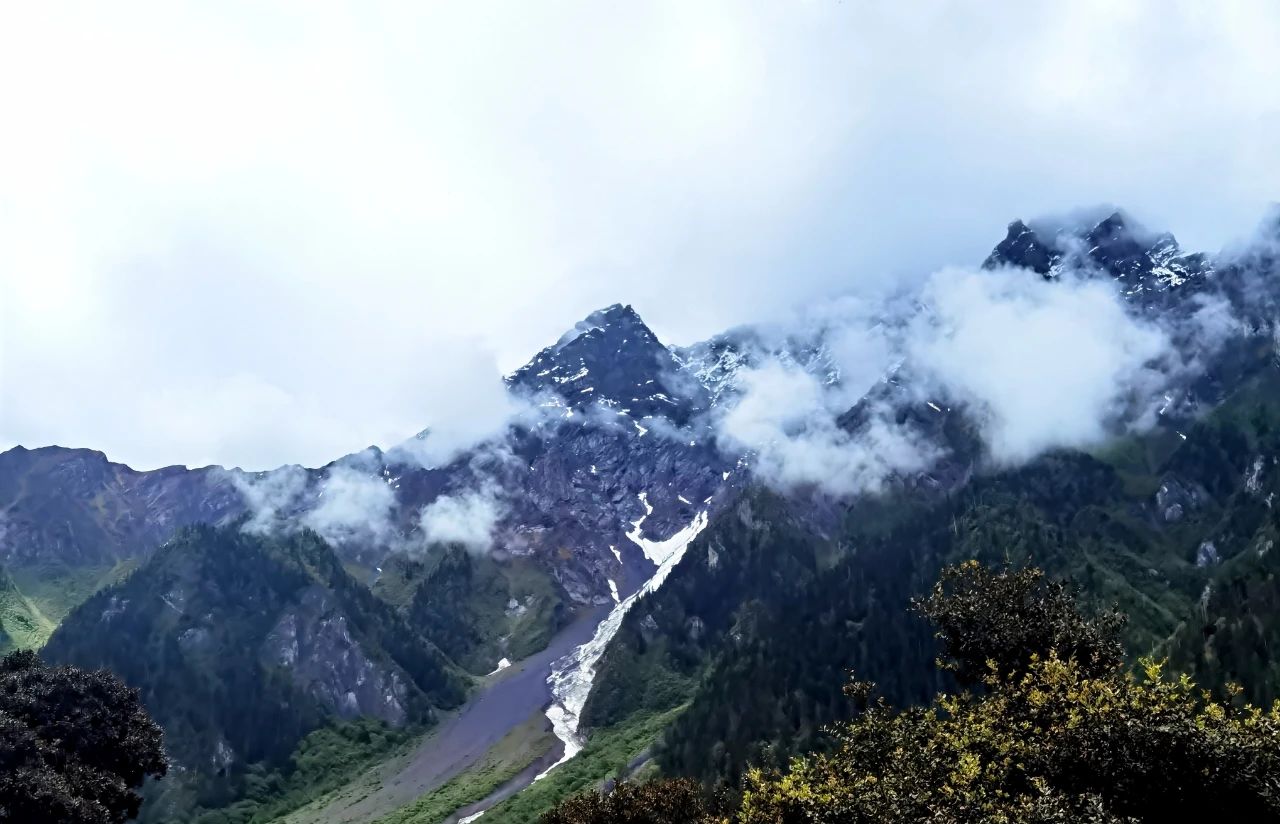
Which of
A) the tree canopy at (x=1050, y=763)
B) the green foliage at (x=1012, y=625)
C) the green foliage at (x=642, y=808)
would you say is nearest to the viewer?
the tree canopy at (x=1050, y=763)

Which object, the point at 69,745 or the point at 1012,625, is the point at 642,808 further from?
the point at 69,745

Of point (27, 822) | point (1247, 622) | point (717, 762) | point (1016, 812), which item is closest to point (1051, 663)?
point (1016, 812)

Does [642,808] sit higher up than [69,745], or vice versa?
[69,745]

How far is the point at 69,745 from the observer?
72.5 metres

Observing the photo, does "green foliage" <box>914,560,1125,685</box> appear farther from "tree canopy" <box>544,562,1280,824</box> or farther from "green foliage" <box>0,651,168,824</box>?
"green foliage" <box>0,651,168,824</box>

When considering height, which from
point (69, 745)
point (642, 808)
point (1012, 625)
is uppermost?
point (69, 745)

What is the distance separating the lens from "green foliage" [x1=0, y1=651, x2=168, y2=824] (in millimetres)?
62500

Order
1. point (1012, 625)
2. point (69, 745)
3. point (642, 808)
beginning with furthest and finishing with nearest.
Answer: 1. point (69, 745)
2. point (642, 808)
3. point (1012, 625)

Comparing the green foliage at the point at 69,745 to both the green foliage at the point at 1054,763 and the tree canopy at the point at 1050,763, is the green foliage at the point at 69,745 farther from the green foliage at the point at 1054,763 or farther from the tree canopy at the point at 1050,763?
the green foliage at the point at 1054,763

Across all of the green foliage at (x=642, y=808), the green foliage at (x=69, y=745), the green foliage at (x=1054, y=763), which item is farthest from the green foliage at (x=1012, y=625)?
the green foliage at (x=69, y=745)

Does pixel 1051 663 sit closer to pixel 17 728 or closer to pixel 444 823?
pixel 17 728

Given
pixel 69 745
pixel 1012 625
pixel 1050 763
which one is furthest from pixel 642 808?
pixel 69 745

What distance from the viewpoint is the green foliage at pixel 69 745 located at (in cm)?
6250

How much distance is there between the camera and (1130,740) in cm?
3441
